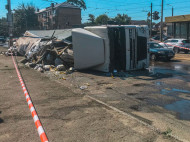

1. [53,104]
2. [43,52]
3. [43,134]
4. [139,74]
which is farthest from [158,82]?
[43,52]

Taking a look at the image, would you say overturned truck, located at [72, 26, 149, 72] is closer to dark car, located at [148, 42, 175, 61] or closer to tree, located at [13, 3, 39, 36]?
dark car, located at [148, 42, 175, 61]

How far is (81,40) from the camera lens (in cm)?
1063

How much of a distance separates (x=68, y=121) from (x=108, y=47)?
6.21 m

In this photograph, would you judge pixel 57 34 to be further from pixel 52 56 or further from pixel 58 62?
pixel 58 62

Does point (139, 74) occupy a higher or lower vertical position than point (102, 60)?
lower

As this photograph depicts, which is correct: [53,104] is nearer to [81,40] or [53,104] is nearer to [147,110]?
[147,110]

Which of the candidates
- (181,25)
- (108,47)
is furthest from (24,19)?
(108,47)

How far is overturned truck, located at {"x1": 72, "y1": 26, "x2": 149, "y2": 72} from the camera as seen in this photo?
10.3 meters

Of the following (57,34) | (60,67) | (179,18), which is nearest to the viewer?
(60,67)

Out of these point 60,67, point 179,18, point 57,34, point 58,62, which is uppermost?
point 179,18

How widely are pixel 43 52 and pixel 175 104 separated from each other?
32.0ft

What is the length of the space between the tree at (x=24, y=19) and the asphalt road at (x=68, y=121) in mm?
59182

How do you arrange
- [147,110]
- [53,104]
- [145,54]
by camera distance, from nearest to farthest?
[147,110]
[53,104]
[145,54]

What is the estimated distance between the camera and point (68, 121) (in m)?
4.60
